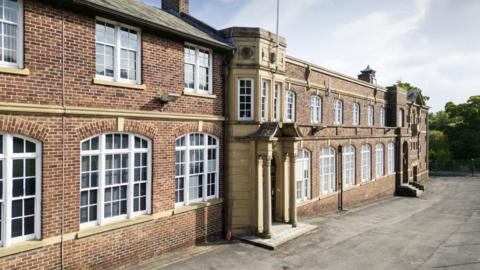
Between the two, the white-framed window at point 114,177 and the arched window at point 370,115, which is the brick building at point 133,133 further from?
the arched window at point 370,115

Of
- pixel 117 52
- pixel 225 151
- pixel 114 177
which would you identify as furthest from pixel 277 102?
pixel 114 177

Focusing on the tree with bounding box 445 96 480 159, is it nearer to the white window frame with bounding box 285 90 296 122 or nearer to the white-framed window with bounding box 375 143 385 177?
the white-framed window with bounding box 375 143 385 177

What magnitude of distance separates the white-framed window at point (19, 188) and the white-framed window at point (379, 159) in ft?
82.9

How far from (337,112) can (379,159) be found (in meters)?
8.38

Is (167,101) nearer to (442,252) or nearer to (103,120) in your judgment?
(103,120)

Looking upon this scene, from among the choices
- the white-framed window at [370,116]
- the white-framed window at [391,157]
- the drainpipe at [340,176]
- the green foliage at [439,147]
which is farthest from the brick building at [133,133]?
the green foliage at [439,147]

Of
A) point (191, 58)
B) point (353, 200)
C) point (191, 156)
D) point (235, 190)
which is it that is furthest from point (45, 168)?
point (353, 200)

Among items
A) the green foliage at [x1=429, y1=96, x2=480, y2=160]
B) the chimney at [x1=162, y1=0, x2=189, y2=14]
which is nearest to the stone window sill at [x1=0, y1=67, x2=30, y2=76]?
the chimney at [x1=162, y1=0, x2=189, y2=14]

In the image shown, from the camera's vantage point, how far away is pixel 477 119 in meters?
47.9

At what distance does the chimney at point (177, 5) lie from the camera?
16766mm

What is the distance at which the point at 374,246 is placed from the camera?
14242 millimetres

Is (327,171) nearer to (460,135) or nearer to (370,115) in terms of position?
(370,115)

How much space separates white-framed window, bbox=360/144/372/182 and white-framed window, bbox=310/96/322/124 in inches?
260

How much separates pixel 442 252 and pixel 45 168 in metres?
14.8
